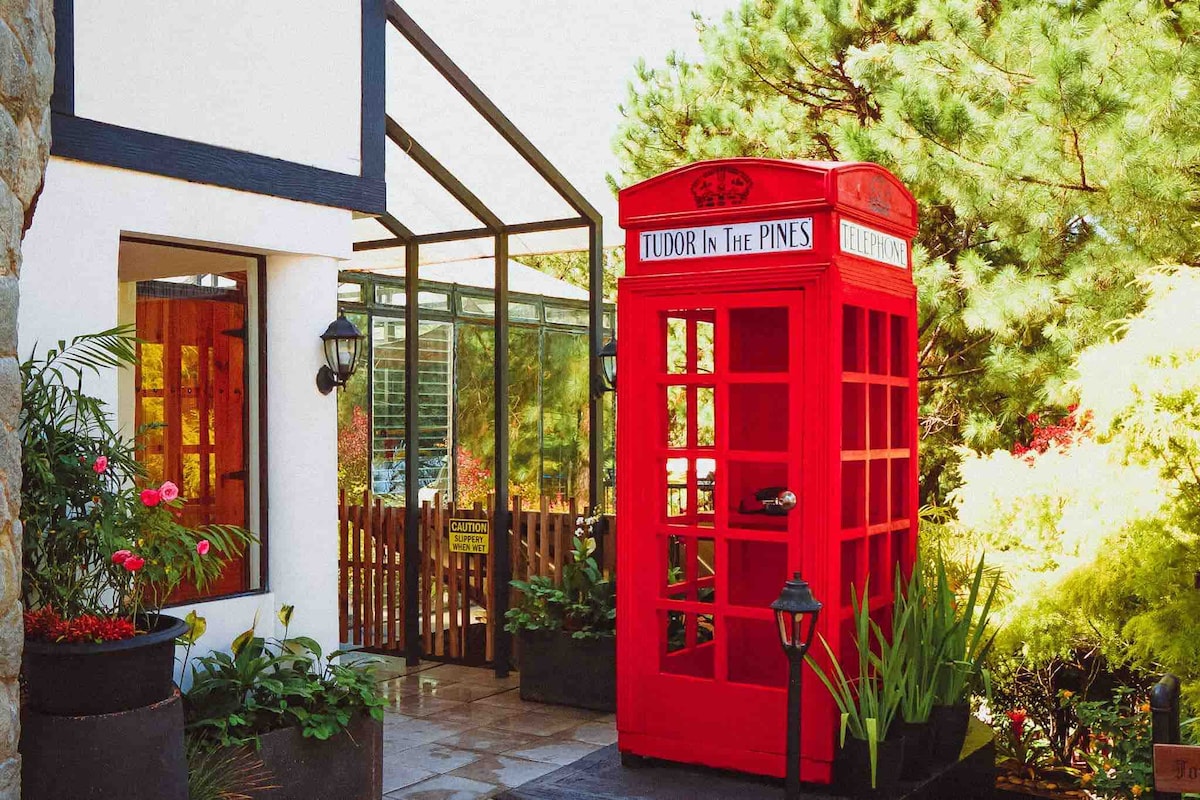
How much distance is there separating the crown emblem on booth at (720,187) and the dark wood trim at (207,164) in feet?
6.23

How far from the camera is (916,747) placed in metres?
4.85

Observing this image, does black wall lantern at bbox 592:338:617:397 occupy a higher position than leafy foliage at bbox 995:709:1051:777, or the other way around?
black wall lantern at bbox 592:338:617:397

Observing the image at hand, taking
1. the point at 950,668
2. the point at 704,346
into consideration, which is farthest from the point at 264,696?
the point at 704,346

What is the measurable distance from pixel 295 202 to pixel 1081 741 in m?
4.72

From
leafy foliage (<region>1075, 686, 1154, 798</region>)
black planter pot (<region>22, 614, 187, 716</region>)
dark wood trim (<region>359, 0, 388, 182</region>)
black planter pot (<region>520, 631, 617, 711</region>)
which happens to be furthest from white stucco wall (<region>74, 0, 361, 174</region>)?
leafy foliage (<region>1075, 686, 1154, 798</region>)

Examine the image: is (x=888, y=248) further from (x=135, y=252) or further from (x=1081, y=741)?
(x=135, y=252)

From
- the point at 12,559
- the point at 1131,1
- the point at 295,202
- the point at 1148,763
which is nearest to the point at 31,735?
the point at 12,559

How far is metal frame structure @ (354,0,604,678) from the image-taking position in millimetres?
8008

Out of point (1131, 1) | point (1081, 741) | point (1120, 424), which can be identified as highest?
point (1131, 1)

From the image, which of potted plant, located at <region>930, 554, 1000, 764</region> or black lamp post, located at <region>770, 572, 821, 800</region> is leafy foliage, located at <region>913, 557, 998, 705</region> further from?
black lamp post, located at <region>770, 572, 821, 800</region>

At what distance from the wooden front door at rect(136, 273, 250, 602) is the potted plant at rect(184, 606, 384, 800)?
0.72 m

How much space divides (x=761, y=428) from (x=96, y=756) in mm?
3040

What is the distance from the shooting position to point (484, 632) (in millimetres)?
8859

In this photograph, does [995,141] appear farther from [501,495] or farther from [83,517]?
[83,517]
